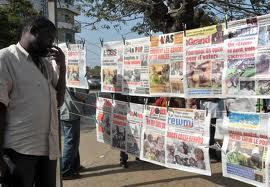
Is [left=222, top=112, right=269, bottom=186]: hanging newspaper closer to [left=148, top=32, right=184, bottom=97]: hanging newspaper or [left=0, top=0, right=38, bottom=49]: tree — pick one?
[left=148, top=32, right=184, bottom=97]: hanging newspaper

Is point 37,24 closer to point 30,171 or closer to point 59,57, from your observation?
point 59,57

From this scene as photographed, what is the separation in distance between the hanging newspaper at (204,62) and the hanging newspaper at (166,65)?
135 millimetres

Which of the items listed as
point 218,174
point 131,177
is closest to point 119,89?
point 131,177

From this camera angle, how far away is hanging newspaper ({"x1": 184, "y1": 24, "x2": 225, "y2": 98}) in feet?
15.7

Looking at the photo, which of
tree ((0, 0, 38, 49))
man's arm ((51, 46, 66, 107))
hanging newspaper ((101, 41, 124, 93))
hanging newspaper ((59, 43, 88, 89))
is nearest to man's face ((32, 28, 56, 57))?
man's arm ((51, 46, 66, 107))

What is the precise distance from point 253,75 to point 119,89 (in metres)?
2.18

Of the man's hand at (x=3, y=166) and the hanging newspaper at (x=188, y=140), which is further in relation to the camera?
the hanging newspaper at (x=188, y=140)

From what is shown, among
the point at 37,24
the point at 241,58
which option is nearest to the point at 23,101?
the point at 37,24

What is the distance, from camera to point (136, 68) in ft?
19.2

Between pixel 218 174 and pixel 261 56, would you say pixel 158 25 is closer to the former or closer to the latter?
pixel 218 174

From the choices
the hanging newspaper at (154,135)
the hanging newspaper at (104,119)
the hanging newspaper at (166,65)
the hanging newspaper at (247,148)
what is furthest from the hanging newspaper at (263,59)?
the hanging newspaper at (104,119)

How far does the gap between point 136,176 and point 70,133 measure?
43.4 inches

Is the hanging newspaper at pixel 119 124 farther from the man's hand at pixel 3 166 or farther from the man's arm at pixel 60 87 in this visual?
the man's hand at pixel 3 166

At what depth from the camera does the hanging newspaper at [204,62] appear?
4773 mm
